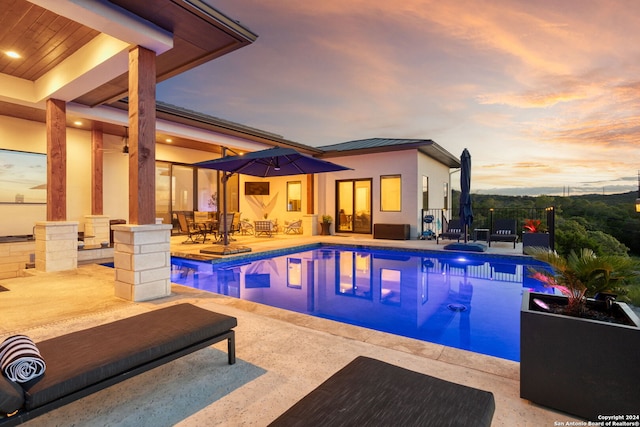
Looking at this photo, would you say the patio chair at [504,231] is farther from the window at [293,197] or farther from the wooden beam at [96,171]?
the wooden beam at [96,171]

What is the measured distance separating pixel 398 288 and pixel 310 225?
7468 mm

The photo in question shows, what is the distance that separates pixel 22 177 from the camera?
319 inches

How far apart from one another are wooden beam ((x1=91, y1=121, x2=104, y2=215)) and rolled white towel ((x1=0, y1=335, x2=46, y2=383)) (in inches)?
350

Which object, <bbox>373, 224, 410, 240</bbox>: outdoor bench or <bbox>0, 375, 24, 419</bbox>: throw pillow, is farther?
<bbox>373, 224, 410, 240</bbox>: outdoor bench

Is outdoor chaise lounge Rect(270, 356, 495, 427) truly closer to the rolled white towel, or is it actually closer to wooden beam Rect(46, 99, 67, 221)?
the rolled white towel

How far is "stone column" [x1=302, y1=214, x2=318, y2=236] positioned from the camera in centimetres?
1287

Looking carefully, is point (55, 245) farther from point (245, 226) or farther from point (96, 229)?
point (245, 226)

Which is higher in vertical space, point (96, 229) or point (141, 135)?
point (141, 135)

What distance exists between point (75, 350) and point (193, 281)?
453cm

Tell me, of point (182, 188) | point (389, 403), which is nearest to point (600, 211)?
point (182, 188)

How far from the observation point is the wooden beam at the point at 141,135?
4043 millimetres

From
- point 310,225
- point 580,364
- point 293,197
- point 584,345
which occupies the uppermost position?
point 293,197

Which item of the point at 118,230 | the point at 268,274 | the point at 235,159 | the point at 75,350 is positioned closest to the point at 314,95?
the point at 235,159

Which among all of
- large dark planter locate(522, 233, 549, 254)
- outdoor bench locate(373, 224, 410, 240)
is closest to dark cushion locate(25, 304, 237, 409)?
large dark planter locate(522, 233, 549, 254)
